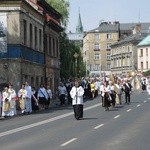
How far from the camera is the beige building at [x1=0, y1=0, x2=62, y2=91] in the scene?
40812 millimetres

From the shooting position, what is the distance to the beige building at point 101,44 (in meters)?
188

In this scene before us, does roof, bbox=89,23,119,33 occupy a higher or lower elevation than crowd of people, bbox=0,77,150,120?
higher

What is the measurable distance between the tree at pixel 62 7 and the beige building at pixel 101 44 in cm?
11490

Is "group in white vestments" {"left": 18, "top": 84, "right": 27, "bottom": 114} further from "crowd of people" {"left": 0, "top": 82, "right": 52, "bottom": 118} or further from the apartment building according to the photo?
the apartment building

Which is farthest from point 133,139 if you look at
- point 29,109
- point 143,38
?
point 143,38

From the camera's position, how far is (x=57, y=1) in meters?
72.2

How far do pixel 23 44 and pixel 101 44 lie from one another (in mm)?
150262

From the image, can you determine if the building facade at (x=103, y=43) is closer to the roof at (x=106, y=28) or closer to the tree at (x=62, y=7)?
the roof at (x=106, y=28)

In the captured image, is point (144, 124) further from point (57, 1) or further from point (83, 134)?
point (57, 1)

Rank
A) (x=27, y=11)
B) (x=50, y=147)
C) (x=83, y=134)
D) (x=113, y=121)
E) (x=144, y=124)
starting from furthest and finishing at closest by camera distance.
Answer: (x=27, y=11)
(x=113, y=121)
(x=144, y=124)
(x=83, y=134)
(x=50, y=147)

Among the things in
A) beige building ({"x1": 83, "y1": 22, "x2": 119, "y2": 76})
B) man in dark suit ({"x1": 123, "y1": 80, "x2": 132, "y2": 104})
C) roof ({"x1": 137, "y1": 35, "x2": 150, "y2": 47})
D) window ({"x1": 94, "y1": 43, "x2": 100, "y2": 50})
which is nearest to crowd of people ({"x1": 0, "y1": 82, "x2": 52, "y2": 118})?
man in dark suit ({"x1": 123, "y1": 80, "x2": 132, "y2": 104})

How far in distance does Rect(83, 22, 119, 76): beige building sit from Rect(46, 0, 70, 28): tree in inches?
4524

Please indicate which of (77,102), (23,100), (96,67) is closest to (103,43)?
(96,67)

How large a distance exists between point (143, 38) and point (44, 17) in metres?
112
